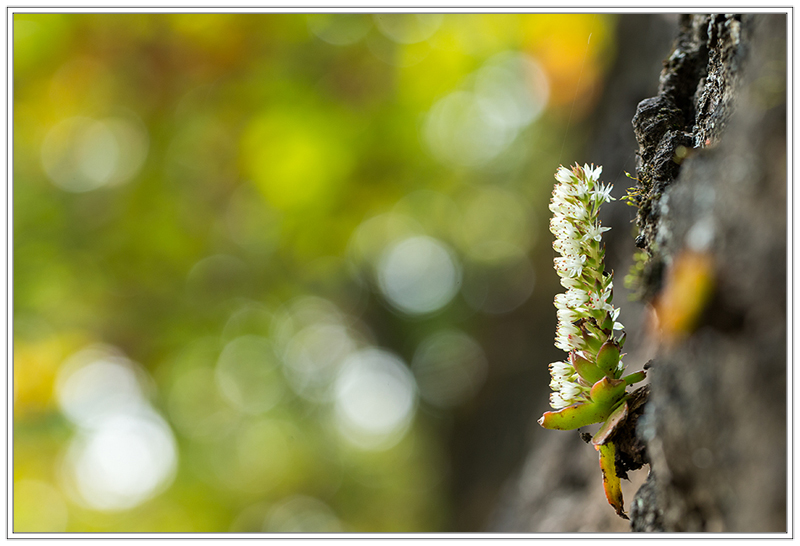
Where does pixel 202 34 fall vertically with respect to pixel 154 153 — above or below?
above

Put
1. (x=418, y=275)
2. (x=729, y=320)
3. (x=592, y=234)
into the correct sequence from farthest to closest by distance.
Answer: (x=418, y=275) → (x=592, y=234) → (x=729, y=320)

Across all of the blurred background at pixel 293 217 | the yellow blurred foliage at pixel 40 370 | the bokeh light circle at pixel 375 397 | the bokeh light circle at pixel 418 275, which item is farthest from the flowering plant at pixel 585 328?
the yellow blurred foliage at pixel 40 370

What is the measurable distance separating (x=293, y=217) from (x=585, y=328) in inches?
139

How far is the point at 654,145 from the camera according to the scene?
1033 millimetres

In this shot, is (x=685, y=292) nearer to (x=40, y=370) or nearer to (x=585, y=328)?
(x=585, y=328)

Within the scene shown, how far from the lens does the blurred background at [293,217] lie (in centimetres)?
361

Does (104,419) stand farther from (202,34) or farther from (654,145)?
(654,145)

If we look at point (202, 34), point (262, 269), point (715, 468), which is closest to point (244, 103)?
point (202, 34)

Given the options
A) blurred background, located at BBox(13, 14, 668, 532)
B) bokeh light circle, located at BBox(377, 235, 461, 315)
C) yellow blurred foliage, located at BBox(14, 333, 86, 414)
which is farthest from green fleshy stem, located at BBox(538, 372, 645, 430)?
yellow blurred foliage, located at BBox(14, 333, 86, 414)

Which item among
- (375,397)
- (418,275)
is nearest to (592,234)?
(418,275)

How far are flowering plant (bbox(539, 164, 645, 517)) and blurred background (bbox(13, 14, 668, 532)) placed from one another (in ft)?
6.42

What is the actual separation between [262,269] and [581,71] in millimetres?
3244

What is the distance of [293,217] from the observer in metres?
4.20

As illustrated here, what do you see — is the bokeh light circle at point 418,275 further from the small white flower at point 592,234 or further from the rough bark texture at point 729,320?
the rough bark texture at point 729,320
